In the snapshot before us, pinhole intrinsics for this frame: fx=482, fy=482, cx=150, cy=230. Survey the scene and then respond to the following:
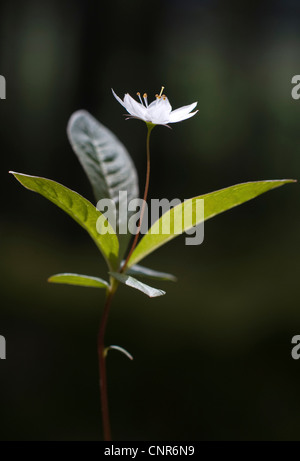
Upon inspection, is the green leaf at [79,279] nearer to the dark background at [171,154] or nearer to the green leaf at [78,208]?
the green leaf at [78,208]

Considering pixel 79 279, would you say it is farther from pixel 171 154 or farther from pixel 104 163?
pixel 171 154

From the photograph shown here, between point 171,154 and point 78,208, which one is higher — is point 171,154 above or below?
above

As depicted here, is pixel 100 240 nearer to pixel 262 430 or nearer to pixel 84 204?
pixel 84 204

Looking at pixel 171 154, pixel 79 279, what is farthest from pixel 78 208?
pixel 171 154

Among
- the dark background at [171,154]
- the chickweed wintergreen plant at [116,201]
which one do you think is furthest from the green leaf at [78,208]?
the dark background at [171,154]

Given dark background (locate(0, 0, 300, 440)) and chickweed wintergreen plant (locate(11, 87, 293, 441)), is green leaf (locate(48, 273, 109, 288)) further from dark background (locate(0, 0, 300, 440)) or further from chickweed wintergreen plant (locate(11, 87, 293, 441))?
dark background (locate(0, 0, 300, 440))

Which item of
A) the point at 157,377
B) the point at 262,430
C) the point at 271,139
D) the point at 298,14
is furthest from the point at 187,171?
the point at 262,430

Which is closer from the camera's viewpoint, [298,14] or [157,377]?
[157,377]
